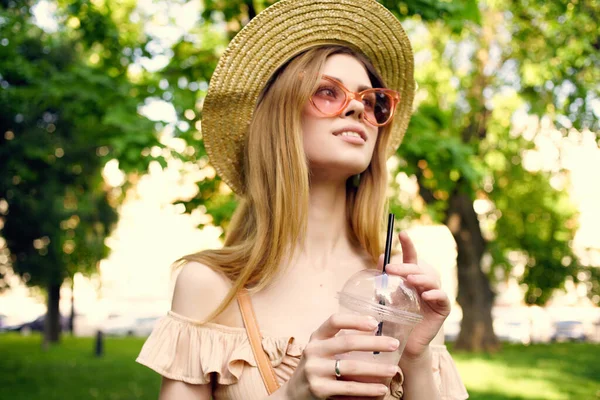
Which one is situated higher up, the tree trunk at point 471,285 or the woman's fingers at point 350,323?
the woman's fingers at point 350,323

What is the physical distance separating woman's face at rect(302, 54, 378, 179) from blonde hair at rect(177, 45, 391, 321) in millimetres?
37

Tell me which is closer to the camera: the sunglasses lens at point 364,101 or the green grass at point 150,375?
the sunglasses lens at point 364,101

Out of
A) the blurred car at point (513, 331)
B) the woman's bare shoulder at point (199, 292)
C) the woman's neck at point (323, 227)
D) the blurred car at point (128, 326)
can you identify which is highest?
the woman's neck at point (323, 227)

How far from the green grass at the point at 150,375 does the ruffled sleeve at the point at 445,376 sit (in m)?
8.44

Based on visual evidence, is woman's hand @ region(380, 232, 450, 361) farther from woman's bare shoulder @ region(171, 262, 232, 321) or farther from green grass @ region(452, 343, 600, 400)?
green grass @ region(452, 343, 600, 400)

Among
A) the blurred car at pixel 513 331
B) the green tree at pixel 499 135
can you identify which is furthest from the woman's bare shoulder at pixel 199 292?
the blurred car at pixel 513 331

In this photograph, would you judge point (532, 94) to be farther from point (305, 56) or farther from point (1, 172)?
point (305, 56)

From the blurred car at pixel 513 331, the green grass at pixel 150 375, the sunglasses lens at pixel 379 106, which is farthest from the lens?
the blurred car at pixel 513 331

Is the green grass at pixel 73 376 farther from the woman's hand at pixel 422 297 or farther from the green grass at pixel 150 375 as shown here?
the woman's hand at pixel 422 297

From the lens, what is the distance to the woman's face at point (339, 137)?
202cm

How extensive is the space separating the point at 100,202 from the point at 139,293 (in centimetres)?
2267

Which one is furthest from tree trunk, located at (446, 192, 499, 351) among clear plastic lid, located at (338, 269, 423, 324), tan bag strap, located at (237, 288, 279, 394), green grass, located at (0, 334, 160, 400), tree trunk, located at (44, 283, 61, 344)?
clear plastic lid, located at (338, 269, 423, 324)

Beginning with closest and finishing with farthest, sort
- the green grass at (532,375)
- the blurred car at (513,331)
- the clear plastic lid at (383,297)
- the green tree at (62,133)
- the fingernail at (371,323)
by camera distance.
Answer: the fingernail at (371,323)
the clear plastic lid at (383,297)
the green tree at (62,133)
the green grass at (532,375)
the blurred car at (513,331)

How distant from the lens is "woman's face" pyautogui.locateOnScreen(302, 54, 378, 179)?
202cm
